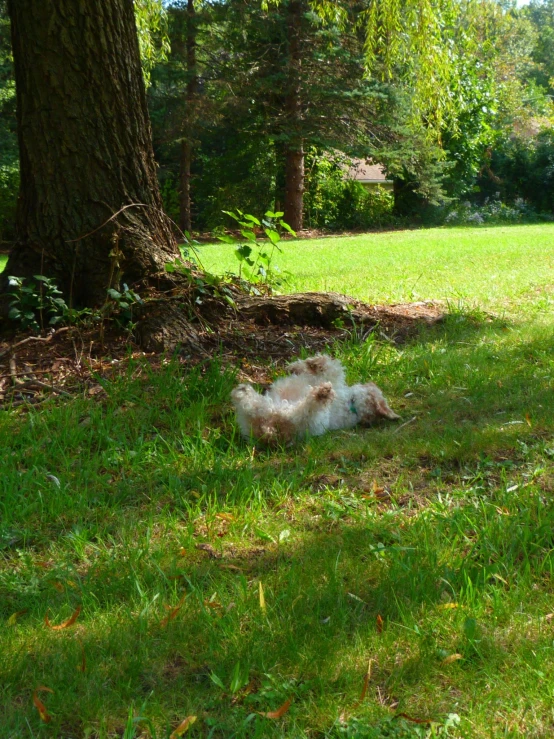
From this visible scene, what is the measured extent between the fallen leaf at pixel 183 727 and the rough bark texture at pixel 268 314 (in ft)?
10.0

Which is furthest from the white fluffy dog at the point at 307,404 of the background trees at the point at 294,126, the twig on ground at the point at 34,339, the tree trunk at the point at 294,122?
the tree trunk at the point at 294,122

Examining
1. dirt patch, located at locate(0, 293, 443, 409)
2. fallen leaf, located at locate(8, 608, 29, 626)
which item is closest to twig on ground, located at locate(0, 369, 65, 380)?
dirt patch, located at locate(0, 293, 443, 409)

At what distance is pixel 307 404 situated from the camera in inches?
142

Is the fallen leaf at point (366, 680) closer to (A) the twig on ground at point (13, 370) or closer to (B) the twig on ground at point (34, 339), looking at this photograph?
(A) the twig on ground at point (13, 370)

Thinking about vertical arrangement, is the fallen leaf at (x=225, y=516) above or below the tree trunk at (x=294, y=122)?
below

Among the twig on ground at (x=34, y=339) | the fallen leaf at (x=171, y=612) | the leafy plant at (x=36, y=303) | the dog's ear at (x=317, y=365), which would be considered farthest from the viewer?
the leafy plant at (x=36, y=303)

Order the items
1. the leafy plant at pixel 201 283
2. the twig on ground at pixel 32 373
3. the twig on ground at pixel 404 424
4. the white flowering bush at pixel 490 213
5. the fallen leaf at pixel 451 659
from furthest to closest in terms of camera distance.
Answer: the white flowering bush at pixel 490 213 → the leafy plant at pixel 201 283 → the twig on ground at pixel 32 373 → the twig on ground at pixel 404 424 → the fallen leaf at pixel 451 659

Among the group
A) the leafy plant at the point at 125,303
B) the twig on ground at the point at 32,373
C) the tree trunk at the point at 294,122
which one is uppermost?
the tree trunk at the point at 294,122

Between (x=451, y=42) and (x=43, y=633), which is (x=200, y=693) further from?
(x=451, y=42)

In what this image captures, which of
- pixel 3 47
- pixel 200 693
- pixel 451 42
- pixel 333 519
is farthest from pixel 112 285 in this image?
pixel 3 47

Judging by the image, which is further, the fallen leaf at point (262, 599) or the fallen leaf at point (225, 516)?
the fallen leaf at point (225, 516)

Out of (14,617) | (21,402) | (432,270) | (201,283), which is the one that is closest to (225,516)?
(14,617)

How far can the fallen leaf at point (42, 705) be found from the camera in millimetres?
1832

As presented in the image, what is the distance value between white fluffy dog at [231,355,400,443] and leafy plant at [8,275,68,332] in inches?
67.9
